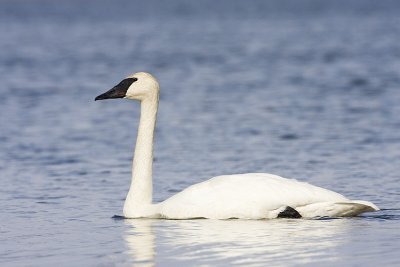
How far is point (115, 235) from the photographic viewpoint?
11195 millimetres

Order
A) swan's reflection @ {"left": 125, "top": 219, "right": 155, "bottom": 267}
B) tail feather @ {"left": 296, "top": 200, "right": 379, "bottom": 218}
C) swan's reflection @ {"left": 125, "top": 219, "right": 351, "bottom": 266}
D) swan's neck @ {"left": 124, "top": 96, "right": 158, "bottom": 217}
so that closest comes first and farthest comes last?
swan's reflection @ {"left": 125, "top": 219, "right": 351, "bottom": 266}
swan's reflection @ {"left": 125, "top": 219, "right": 155, "bottom": 267}
tail feather @ {"left": 296, "top": 200, "right": 379, "bottom": 218}
swan's neck @ {"left": 124, "top": 96, "right": 158, "bottom": 217}

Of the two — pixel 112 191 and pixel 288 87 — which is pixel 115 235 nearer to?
pixel 112 191

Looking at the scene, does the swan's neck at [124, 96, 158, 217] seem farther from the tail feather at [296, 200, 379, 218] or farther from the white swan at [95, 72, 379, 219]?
the tail feather at [296, 200, 379, 218]

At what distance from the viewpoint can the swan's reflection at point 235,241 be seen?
9.73m

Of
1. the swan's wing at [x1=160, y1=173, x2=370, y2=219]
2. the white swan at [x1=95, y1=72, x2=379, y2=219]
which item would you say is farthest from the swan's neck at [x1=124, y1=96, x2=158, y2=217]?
the swan's wing at [x1=160, y1=173, x2=370, y2=219]

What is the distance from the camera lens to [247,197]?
11.6 meters

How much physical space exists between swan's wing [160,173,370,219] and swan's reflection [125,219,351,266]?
0.10 metres

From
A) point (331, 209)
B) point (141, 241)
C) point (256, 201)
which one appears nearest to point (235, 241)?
point (141, 241)

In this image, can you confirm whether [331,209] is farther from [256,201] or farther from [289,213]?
[256,201]

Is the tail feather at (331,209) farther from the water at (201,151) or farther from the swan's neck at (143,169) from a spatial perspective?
the swan's neck at (143,169)

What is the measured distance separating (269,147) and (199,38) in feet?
151

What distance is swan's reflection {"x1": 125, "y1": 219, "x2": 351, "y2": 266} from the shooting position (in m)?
9.73

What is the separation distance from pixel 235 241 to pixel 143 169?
7.51 ft

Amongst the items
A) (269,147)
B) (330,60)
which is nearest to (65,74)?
(330,60)
